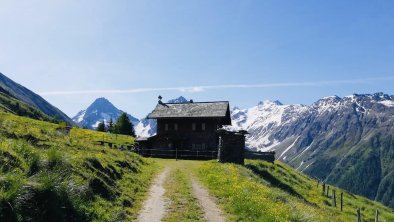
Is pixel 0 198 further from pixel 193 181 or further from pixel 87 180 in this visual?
pixel 193 181

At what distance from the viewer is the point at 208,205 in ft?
76.4

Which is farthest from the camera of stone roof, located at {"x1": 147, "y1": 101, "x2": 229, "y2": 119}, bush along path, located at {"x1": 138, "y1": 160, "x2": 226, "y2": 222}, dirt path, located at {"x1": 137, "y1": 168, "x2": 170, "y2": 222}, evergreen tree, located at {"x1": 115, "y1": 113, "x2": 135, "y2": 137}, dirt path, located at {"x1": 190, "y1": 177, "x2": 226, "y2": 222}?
evergreen tree, located at {"x1": 115, "y1": 113, "x2": 135, "y2": 137}

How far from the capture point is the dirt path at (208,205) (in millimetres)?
20225

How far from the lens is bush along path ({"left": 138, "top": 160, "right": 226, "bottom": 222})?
19.9 meters

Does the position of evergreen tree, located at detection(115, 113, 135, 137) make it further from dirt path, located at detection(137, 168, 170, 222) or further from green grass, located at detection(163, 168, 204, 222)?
dirt path, located at detection(137, 168, 170, 222)

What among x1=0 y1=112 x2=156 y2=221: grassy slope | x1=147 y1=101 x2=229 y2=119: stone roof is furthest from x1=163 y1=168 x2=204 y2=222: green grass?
x1=147 y1=101 x2=229 y2=119: stone roof

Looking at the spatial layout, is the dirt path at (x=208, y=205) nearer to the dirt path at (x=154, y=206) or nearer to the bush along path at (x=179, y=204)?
the bush along path at (x=179, y=204)

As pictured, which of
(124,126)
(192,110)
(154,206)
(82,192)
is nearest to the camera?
(82,192)

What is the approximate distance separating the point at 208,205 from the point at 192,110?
53199 mm

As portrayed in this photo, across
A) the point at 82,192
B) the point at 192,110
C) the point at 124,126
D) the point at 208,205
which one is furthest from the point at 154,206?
the point at 124,126

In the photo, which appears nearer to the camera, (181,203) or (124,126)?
(181,203)

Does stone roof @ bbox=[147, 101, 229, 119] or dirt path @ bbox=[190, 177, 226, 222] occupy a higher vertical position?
stone roof @ bbox=[147, 101, 229, 119]

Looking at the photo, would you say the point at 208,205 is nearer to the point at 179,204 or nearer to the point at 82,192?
the point at 179,204

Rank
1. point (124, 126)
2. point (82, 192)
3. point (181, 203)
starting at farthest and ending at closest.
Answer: point (124, 126), point (181, 203), point (82, 192)
